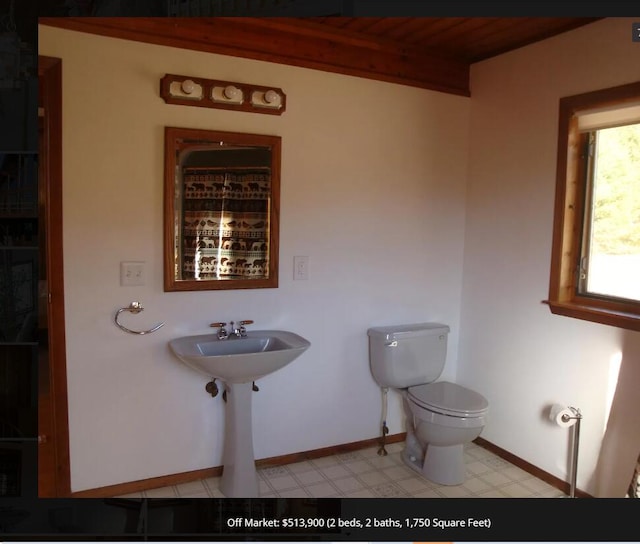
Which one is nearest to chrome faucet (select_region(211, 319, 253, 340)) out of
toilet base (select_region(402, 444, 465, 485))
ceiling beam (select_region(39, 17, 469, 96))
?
toilet base (select_region(402, 444, 465, 485))

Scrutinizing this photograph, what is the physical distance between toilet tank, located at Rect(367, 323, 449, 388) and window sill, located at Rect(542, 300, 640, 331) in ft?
1.69

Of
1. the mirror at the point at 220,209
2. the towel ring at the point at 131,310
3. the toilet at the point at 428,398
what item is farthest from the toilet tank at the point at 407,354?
the towel ring at the point at 131,310

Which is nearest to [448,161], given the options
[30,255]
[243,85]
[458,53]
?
[458,53]

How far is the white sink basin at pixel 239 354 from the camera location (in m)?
1.67

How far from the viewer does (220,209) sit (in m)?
1.90

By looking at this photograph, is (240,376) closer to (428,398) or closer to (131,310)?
(131,310)

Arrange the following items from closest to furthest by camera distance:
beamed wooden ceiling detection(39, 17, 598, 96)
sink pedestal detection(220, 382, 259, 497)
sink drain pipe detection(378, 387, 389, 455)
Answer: beamed wooden ceiling detection(39, 17, 598, 96)
sink pedestal detection(220, 382, 259, 497)
sink drain pipe detection(378, 387, 389, 455)

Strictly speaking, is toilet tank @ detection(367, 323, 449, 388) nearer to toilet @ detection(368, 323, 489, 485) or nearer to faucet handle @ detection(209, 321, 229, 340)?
toilet @ detection(368, 323, 489, 485)

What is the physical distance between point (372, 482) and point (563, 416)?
80 centimetres

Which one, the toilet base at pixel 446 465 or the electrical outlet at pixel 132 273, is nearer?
the electrical outlet at pixel 132 273

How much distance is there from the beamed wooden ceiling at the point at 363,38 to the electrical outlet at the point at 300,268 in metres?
0.80

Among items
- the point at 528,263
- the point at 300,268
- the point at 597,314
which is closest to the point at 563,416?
the point at 597,314

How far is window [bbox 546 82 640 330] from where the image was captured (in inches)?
67.6

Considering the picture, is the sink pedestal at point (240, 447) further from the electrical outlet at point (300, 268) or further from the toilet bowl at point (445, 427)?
the toilet bowl at point (445, 427)
